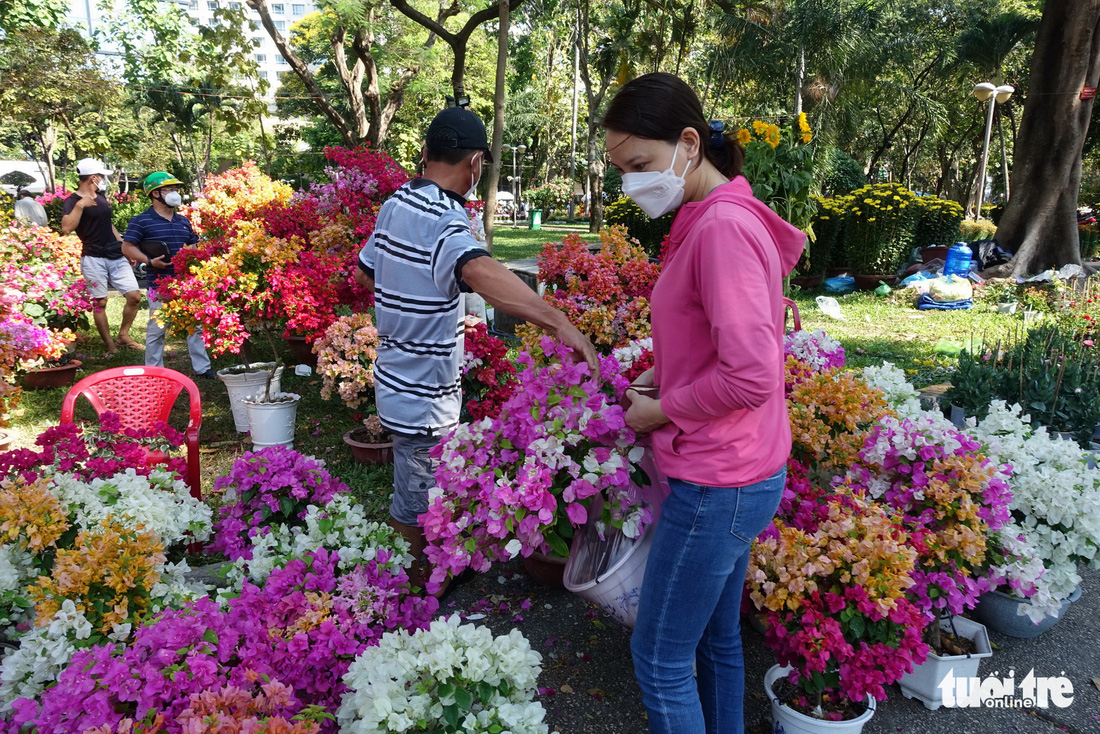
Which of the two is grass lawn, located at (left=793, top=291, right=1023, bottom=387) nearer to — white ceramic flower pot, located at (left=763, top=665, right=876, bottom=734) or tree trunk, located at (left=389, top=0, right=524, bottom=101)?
white ceramic flower pot, located at (left=763, top=665, right=876, bottom=734)

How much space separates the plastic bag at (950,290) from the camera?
9398 millimetres

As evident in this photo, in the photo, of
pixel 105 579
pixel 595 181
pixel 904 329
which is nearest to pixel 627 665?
pixel 105 579

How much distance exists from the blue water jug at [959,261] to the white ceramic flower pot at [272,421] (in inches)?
387

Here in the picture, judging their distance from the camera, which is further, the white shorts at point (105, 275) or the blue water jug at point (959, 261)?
the blue water jug at point (959, 261)

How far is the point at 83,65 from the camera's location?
19828 mm

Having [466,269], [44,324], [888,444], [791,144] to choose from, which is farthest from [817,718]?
[44,324]

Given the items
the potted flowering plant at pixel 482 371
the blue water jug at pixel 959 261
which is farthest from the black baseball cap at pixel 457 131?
the blue water jug at pixel 959 261

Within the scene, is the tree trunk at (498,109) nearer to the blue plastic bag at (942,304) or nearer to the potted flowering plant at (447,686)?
the potted flowering plant at (447,686)

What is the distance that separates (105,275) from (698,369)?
26.2 ft

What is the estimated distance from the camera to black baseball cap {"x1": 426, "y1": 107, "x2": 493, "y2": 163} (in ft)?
7.77

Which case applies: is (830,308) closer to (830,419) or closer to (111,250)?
(830,419)

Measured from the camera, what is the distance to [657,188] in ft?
5.29

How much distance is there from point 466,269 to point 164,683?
1.44m

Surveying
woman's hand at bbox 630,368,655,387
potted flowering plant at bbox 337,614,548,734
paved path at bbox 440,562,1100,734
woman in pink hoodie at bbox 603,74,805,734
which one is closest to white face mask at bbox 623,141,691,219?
woman in pink hoodie at bbox 603,74,805,734
